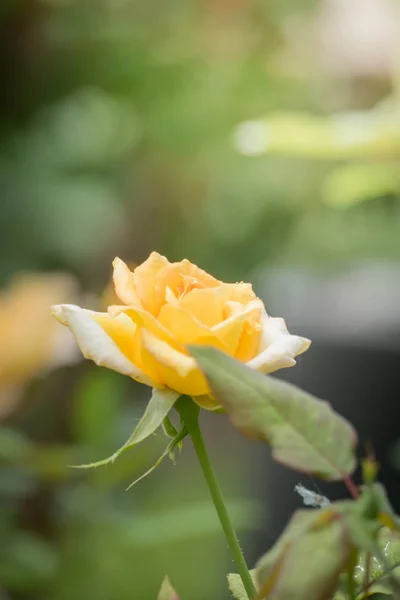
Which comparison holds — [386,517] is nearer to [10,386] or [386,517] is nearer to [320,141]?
[320,141]

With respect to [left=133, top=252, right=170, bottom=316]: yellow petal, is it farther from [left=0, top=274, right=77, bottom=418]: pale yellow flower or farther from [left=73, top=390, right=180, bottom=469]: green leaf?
→ [left=0, top=274, right=77, bottom=418]: pale yellow flower

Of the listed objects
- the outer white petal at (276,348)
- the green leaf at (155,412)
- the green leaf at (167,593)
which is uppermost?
the outer white petal at (276,348)

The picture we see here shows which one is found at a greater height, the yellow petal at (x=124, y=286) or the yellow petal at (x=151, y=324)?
the yellow petal at (x=124, y=286)

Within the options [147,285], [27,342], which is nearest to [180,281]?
[147,285]

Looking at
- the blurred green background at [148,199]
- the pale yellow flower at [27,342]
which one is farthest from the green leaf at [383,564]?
the pale yellow flower at [27,342]

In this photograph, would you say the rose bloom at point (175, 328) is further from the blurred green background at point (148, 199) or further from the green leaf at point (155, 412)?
the blurred green background at point (148, 199)

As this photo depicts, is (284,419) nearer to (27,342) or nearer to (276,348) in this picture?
(276,348)

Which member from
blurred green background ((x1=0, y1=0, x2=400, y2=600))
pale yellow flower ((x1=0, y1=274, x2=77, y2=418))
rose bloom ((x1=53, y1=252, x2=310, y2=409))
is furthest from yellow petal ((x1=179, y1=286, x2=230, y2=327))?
pale yellow flower ((x1=0, y1=274, x2=77, y2=418))
